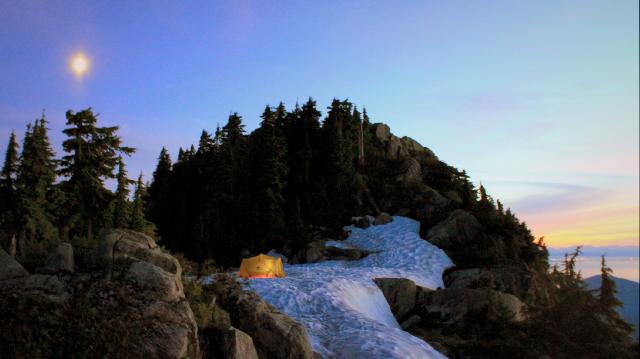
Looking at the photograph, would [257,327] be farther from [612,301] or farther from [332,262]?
[332,262]

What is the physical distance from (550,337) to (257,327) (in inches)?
512

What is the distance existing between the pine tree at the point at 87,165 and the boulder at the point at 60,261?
839 inches

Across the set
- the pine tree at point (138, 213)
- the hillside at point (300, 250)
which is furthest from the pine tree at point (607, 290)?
the pine tree at point (138, 213)

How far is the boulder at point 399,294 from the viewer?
71.0ft

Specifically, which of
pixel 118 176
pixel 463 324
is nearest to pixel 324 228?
pixel 118 176

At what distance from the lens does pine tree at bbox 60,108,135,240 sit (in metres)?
29.2

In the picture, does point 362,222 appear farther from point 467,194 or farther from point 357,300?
point 357,300

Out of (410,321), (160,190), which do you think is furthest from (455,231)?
(160,190)

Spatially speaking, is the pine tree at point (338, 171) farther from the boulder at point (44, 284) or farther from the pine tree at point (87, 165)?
the boulder at point (44, 284)

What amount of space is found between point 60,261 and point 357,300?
12974 mm

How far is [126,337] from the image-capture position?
7.70 metres

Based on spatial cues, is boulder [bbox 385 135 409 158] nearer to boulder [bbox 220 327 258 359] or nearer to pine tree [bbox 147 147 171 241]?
pine tree [bbox 147 147 171 241]

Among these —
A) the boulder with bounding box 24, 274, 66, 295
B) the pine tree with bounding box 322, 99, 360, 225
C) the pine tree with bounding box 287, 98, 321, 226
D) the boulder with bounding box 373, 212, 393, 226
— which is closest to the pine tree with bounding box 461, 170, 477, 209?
the boulder with bounding box 373, 212, 393, 226

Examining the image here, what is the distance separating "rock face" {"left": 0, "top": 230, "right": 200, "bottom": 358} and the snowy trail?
3.85 meters
